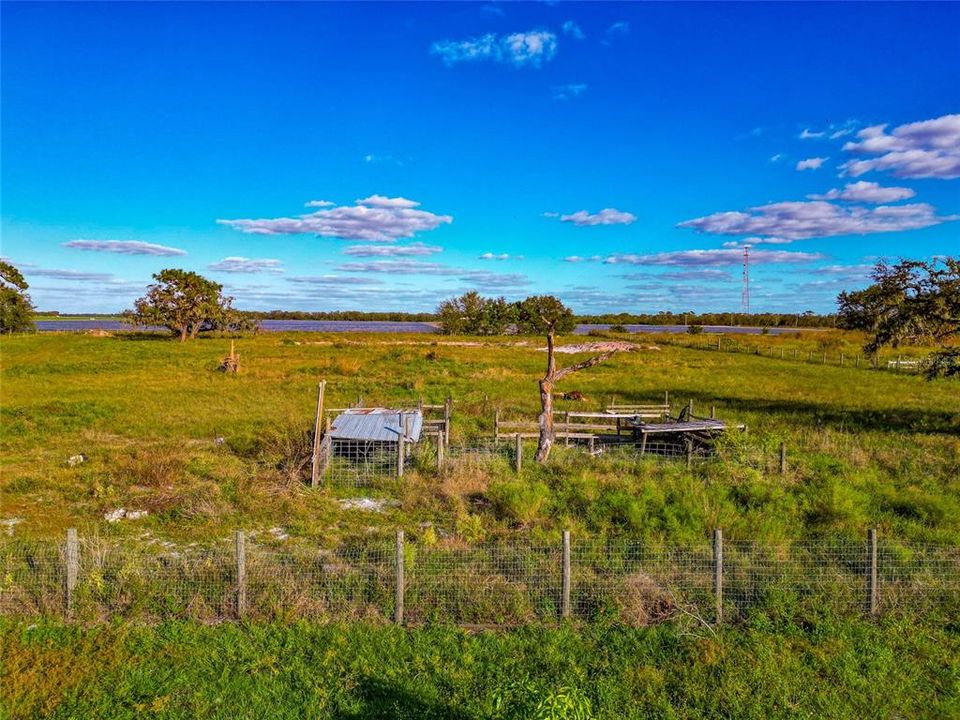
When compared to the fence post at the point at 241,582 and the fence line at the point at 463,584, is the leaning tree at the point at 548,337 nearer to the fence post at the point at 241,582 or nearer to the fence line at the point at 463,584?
the fence line at the point at 463,584

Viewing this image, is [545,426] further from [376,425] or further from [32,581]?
[32,581]

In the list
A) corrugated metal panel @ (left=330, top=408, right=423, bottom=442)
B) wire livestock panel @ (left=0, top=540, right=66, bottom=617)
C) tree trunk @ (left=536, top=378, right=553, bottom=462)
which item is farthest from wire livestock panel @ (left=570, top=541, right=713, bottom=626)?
wire livestock panel @ (left=0, top=540, right=66, bottom=617)

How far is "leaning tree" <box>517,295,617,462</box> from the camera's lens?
17719 mm

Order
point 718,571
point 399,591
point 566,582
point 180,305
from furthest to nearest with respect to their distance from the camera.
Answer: point 180,305 → point 718,571 → point 566,582 → point 399,591

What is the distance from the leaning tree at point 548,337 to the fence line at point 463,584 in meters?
7.06

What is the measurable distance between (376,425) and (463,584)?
9.08 m

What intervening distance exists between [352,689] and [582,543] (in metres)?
5.45

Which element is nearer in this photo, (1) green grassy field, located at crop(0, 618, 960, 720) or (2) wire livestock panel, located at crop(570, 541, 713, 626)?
(1) green grassy field, located at crop(0, 618, 960, 720)

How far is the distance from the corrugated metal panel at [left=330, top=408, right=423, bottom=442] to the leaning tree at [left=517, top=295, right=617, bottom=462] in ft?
12.2

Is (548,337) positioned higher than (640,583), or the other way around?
(548,337)

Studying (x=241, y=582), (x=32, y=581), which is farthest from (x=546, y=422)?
(x=32, y=581)

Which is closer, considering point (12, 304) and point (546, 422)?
point (546, 422)

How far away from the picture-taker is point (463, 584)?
9391 millimetres

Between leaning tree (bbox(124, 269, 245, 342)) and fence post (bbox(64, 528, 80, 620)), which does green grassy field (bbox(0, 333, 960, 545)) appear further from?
leaning tree (bbox(124, 269, 245, 342))
